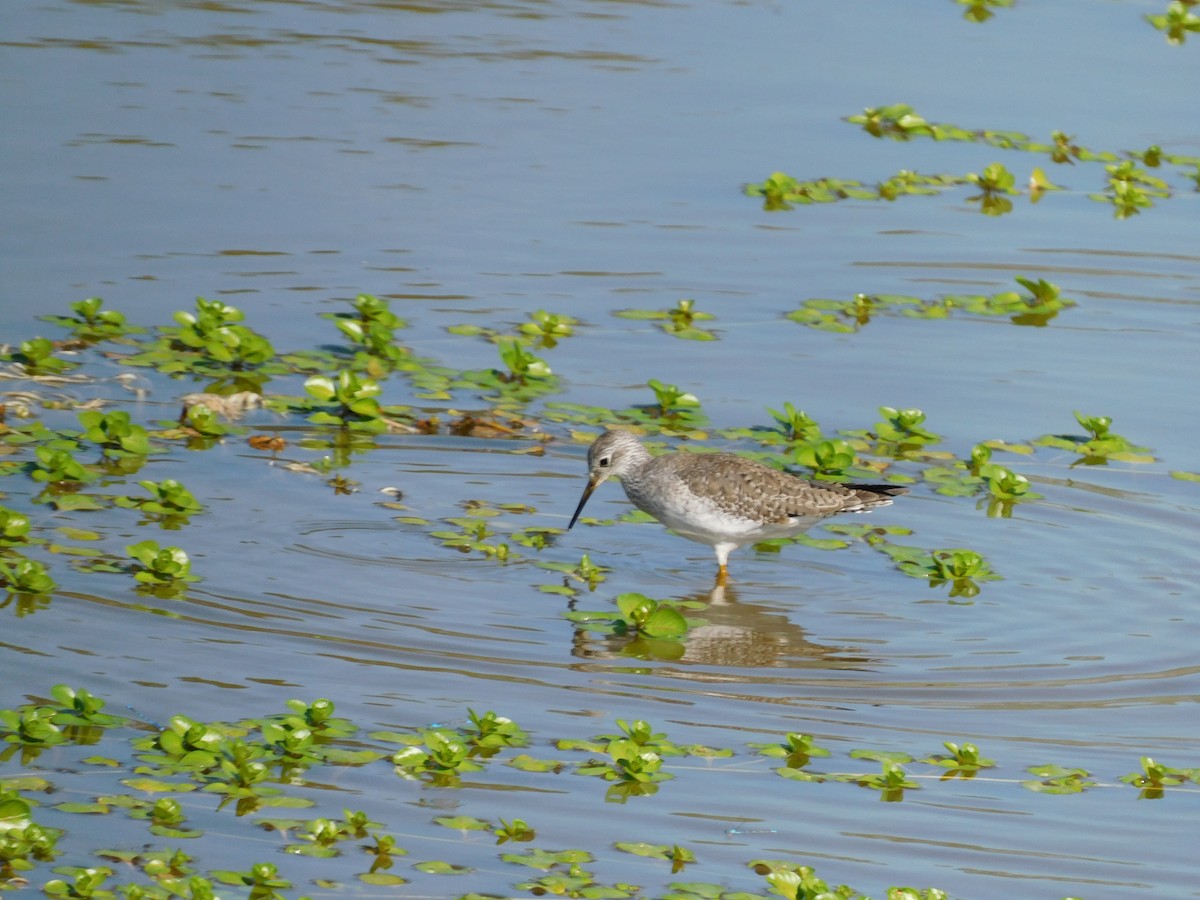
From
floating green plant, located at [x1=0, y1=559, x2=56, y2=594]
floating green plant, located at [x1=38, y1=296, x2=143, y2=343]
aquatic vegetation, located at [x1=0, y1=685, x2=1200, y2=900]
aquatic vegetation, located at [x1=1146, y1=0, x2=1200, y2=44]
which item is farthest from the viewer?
aquatic vegetation, located at [x1=1146, y1=0, x2=1200, y2=44]

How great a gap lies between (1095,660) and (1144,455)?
2.98 meters

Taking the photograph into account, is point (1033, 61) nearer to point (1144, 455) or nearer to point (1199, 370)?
point (1199, 370)

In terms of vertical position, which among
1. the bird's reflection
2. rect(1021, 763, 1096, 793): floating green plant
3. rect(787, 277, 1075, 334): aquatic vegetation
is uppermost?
rect(787, 277, 1075, 334): aquatic vegetation

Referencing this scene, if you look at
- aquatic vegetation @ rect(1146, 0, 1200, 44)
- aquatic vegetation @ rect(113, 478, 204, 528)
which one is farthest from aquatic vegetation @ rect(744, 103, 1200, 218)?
aquatic vegetation @ rect(113, 478, 204, 528)

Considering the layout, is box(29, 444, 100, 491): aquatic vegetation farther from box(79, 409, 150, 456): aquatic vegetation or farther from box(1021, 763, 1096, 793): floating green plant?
box(1021, 763, 1096, 793): floating green plant

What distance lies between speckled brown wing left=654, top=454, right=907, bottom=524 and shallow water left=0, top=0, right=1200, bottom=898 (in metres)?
0.36

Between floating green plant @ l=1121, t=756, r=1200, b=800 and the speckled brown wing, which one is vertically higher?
the speckled brown wing

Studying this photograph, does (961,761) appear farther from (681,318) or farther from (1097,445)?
(681,318)

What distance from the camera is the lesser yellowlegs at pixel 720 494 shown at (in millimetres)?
9688

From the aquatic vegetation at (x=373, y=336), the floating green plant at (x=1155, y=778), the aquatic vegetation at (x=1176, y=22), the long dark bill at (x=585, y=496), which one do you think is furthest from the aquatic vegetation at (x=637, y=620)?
the aquatic vegetation at (x=1176, y=22)

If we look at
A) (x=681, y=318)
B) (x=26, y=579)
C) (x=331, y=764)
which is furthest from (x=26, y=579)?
(x=681, y=318)

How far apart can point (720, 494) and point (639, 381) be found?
8.46 ft

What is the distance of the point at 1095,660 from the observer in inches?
347

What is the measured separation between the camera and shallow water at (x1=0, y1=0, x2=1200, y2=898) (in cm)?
719
